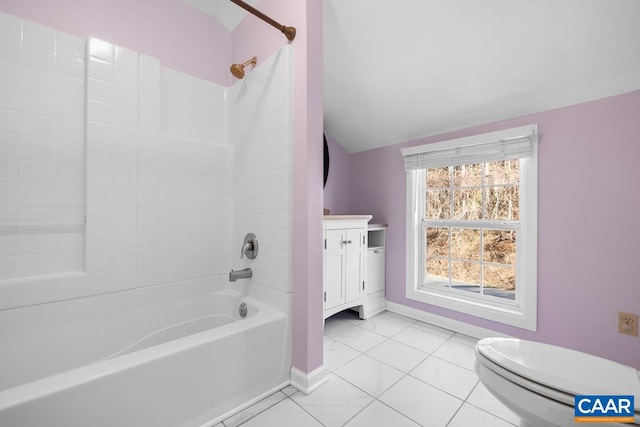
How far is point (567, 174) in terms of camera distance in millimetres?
1766

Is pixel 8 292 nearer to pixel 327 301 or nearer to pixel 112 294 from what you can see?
pixel 112 294

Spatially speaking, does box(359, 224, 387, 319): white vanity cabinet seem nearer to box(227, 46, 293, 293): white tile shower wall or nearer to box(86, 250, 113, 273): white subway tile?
box(227, 46, 293, 293): white tile shower wall

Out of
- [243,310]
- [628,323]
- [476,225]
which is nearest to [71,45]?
[243,310]

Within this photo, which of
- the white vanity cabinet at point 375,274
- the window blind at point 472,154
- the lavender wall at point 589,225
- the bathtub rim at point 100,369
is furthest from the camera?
the white vanity cabinet at point 375,274

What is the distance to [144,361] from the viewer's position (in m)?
1.04

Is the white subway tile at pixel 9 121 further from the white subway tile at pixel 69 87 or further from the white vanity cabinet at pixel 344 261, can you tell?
the white vanity cabinet at pixel 344 261

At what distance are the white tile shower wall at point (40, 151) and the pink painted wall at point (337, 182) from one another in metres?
2.05

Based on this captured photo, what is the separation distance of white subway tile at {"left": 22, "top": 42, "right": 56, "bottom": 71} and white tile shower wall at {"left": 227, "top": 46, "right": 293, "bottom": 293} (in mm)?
991

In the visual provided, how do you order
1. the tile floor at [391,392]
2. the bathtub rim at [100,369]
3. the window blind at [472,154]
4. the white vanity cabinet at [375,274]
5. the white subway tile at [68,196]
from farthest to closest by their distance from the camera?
the white vanity cabinet at [375,274], the window blind at [472,154], the white subway tile at [68,196], the tile floor at [391,392], the bathtub rim at [100,369]

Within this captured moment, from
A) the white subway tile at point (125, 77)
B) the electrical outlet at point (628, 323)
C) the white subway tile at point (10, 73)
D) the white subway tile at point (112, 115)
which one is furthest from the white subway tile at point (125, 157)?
the electrical outlet at point (628, 323)

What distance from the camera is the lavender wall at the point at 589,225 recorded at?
5.13 ft

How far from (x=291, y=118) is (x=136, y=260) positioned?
1.30m

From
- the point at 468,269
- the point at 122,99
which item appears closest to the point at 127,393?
the point at 122,99

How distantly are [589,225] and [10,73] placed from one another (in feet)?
11.1
